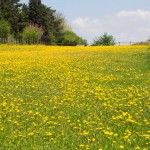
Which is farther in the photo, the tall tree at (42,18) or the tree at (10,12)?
the tall tree at (42,18)

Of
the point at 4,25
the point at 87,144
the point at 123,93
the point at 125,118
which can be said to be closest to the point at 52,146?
the point at 87,144

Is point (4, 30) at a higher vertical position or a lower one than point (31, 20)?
lower

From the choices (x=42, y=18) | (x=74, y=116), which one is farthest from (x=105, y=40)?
(x=74, y=116)

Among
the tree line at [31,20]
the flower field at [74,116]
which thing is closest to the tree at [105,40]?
the tree line at [31,20]

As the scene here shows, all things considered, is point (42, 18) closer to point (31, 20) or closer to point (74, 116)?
point (31, 20)

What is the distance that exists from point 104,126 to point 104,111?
116cm

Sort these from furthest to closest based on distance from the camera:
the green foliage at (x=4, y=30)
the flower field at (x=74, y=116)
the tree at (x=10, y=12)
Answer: the tree at (x=10, y=12) < the green foliage at (x=4, y=30) < the flower field at (x=74, y=116)

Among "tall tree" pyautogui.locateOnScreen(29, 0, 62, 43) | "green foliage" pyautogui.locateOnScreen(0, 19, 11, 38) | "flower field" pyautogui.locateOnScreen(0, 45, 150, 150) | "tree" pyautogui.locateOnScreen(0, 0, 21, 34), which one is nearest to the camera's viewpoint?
"flower field" pyautogui.locateOnScreen(0, 45, 150, 150)

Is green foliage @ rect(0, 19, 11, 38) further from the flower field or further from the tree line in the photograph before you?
the flower field

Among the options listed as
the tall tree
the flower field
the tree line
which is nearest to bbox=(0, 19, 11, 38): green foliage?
the tree line

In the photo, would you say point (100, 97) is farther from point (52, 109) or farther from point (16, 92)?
point (16, 92)

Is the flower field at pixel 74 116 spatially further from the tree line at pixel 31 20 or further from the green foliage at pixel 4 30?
the tree line at pixel 31 20

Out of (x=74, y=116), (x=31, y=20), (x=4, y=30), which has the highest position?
(x=31, y=20)

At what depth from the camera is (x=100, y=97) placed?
350 inches
